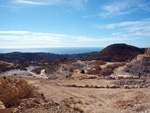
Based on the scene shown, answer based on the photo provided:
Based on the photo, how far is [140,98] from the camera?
9.73 metres

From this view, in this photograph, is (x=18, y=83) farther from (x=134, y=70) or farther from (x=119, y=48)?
(x=119, y=48)

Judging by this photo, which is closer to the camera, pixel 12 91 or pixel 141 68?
pixel 12 91

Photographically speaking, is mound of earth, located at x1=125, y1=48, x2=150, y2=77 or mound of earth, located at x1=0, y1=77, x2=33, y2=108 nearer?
mound of earth, located at x1=0, y1=77, x2=33, y2=108

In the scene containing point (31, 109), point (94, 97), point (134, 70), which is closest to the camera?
point (31, 109)

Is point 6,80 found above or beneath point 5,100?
above

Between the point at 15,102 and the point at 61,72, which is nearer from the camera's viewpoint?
the point at 15,102

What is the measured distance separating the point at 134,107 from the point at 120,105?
93 centimetres

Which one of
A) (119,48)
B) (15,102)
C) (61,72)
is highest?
(119,48)

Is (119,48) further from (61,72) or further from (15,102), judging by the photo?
(15,102)

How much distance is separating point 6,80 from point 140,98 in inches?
372

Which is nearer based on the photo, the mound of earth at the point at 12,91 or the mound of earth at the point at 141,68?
the mound of earth at the point at 12,91

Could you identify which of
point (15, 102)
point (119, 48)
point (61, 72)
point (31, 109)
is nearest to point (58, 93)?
point (15, 102)

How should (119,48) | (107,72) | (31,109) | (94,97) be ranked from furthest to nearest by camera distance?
(119,48) → (107,72) → (94,97) → (31,109)

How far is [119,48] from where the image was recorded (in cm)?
6338
